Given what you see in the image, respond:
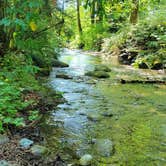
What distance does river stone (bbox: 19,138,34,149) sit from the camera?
12.1ft

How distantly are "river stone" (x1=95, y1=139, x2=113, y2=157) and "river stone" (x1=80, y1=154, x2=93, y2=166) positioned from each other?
22 centimetres

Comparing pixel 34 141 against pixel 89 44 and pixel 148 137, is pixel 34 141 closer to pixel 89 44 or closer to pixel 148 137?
pixel 148 137

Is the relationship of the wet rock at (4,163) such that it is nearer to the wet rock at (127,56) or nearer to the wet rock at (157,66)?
the wet rock at (157,66)

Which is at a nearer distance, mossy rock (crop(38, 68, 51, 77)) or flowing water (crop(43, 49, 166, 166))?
flowing water (crop(43, 49, 166, 166))

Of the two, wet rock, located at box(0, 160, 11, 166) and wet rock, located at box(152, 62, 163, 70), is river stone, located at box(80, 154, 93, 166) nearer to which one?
wet rock, located at box(0, 160, 11, 166)

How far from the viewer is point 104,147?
4.05 meters

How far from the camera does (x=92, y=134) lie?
4.61m

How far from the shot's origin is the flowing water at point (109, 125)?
390 cm

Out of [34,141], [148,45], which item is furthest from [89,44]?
[34,141]

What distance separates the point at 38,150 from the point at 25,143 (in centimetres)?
21

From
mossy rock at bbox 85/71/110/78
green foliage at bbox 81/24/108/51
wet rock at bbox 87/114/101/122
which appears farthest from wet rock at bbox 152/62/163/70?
green foliage at bbox 81/24/108/51

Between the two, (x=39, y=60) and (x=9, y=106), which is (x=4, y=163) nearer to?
(x=9, y=106)

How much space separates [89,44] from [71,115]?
18.8m

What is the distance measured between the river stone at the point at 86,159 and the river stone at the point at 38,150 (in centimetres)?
39
